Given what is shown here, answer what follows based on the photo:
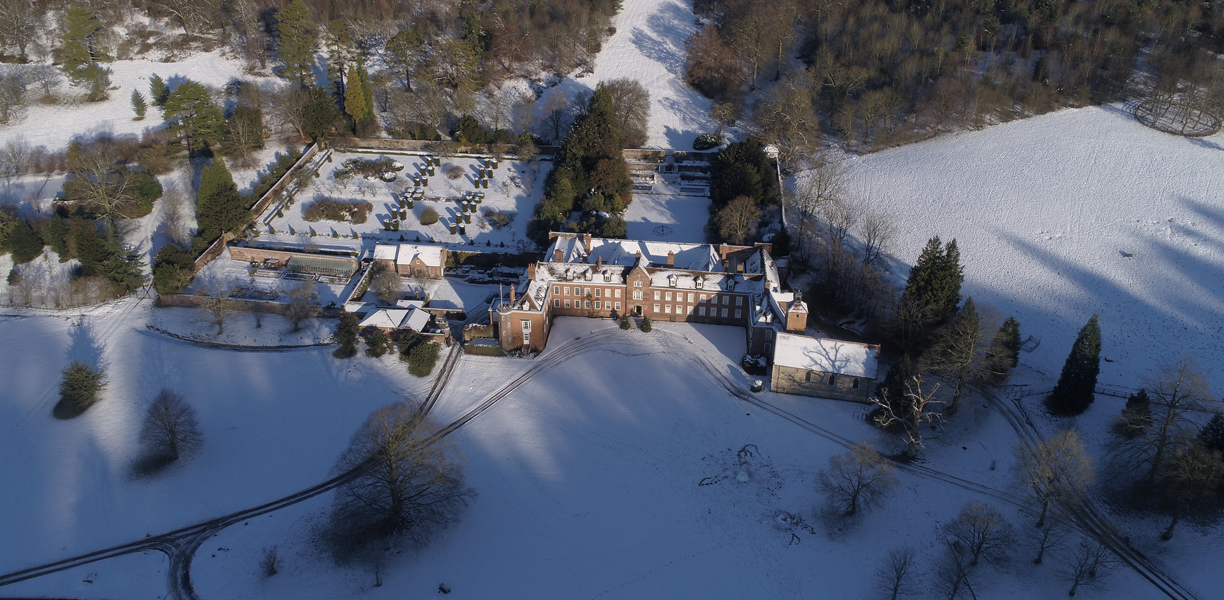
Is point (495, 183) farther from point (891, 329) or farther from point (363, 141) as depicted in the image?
point (891, 329)

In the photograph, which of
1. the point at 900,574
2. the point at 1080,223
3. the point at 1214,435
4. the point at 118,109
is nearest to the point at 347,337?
the point at 900,574

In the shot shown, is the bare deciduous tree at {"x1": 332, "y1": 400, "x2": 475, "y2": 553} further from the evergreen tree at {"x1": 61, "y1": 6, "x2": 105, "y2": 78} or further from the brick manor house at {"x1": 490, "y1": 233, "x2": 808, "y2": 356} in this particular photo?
the evergreen tree at {"x1": 61, "y1": 6, "x2": 105, "y2": 78}

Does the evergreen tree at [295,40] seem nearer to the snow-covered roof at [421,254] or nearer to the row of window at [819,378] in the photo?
the snow-covered roof at [421,254]

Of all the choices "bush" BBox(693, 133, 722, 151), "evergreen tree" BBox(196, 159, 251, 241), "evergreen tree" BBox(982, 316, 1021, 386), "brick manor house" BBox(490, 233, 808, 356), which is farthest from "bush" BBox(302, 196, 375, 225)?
"evergreen tree" BBox(982, 316, 1021, 386)

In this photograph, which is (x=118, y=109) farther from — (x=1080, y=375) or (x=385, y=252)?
(x=1080, y=375)

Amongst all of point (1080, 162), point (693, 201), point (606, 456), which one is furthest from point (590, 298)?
point (1080, 162)

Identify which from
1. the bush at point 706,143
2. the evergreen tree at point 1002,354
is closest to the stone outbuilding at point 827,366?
the evergreen tree at point 1002,354
